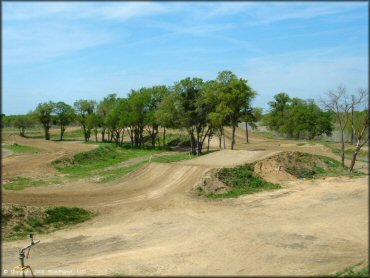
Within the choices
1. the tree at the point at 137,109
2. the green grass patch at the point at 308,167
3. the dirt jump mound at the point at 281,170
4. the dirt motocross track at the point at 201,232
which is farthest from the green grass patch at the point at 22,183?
the tree at the point at 137,109

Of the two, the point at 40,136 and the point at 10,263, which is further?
the point at 40,136

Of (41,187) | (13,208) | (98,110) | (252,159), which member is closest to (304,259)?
(13,208)

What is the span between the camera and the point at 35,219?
73.2 ft

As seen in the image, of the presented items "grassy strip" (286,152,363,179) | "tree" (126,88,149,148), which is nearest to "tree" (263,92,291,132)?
"tree" (126,88,149,148)

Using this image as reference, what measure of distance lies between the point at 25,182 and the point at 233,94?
23813 mm

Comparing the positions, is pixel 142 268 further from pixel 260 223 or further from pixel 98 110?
pixel 98 110

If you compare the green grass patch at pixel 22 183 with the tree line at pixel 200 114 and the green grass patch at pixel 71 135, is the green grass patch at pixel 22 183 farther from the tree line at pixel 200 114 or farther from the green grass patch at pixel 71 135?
the green grass patch at pixel 71 135

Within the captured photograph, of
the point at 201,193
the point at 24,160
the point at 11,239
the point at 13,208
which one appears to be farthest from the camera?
the point at 24,160

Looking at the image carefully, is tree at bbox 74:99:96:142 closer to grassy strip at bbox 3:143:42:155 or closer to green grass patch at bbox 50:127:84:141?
green grass patch at bbox 50:127:84:141

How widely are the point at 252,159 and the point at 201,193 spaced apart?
725 cm

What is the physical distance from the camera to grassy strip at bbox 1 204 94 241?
2112 centimetres

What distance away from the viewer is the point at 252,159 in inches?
1325

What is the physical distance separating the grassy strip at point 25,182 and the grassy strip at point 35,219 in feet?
30.3

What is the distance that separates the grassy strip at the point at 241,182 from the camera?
28453 mm
